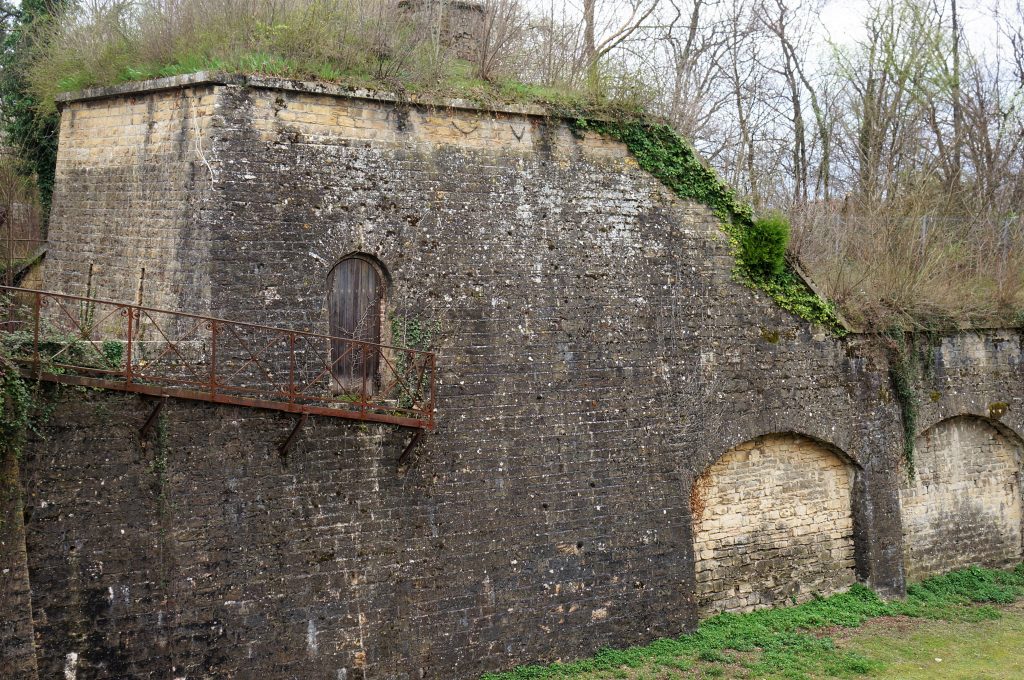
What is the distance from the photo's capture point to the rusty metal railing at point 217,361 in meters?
8.27

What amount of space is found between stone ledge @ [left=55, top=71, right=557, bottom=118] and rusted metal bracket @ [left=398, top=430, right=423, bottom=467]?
3617 mm

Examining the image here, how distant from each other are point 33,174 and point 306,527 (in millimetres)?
7779

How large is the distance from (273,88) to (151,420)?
3553mm

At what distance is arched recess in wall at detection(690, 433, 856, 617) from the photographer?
39.5ft

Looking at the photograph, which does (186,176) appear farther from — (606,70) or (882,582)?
(882,582)

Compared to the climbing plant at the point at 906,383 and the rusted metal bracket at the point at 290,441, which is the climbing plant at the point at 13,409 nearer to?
the rusted metal bracket at the point at 290,441

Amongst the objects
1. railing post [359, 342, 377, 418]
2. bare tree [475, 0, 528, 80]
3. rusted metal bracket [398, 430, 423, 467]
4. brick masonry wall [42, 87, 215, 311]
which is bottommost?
rusted metal bracket [398, 430, 423, 467]

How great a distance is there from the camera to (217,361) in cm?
917

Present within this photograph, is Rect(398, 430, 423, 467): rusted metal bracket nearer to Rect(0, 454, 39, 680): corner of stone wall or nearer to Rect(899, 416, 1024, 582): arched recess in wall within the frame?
Rect(0, 454, 39, 680): corner of stone wall

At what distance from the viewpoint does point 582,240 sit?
1119cm

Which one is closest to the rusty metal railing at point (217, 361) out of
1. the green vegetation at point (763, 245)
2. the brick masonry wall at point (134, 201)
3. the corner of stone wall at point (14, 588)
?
the brick masonry wall at point (134, 201)

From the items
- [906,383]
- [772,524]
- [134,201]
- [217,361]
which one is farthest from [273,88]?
[906,383]

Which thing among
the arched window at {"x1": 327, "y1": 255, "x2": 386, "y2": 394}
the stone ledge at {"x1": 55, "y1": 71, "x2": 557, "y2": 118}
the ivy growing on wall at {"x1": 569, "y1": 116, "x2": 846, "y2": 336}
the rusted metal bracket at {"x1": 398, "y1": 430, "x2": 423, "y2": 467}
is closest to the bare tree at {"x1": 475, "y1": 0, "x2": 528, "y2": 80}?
the stone ledge at {"x1": 55, "y1": 71, "x2": 557, "y2": 118}

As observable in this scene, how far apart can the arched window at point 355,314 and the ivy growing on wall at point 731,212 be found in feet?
10.4
